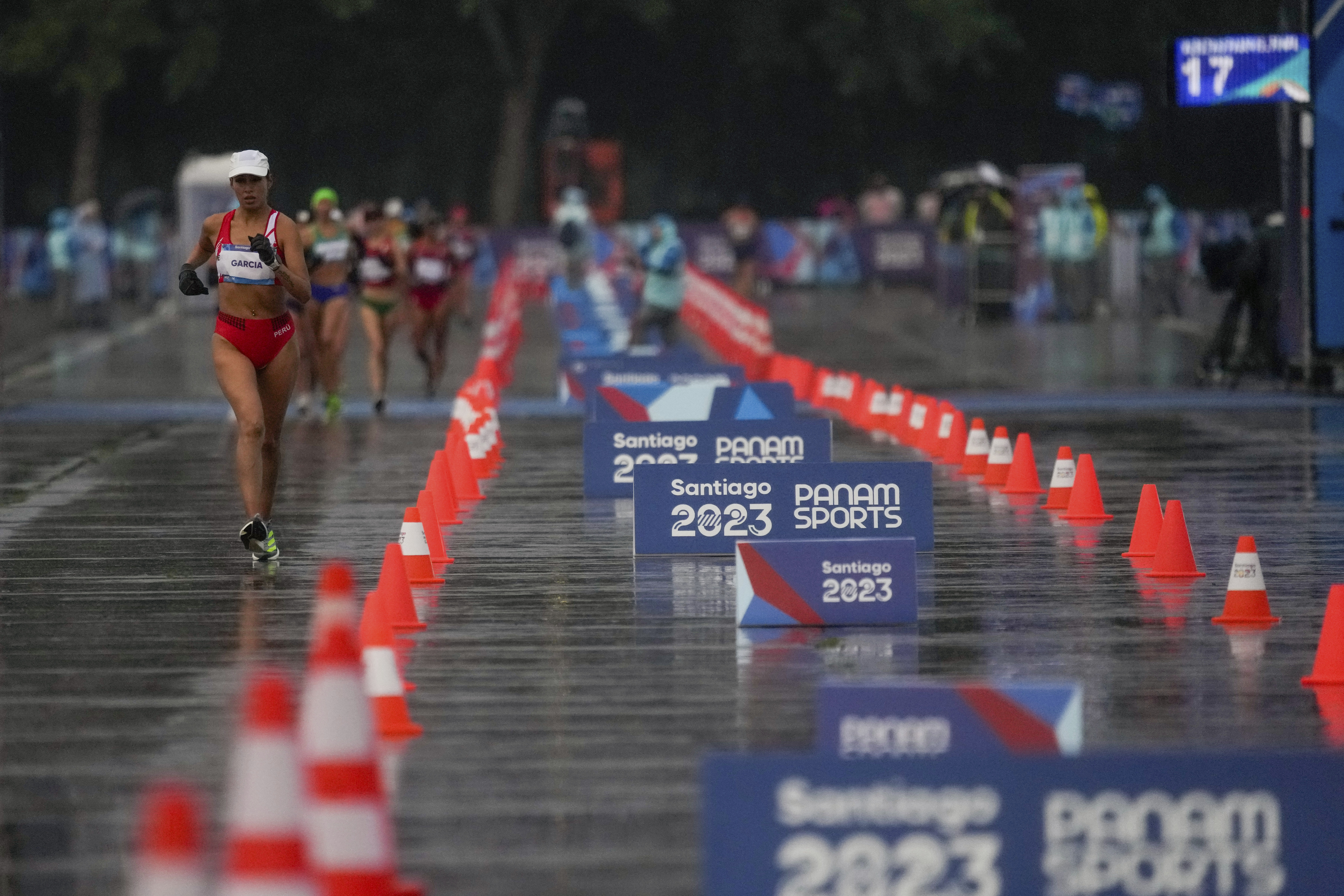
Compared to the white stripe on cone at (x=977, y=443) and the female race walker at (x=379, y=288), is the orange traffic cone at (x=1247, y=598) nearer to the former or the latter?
the white stripe on cone at (x=977, y=443)

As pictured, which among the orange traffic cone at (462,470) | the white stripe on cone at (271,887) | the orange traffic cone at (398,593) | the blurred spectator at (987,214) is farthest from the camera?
the blurred spectator at (987,214)

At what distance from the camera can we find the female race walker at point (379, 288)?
74.7 ft

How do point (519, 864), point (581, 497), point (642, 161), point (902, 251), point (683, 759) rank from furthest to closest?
point (642, 161) < point (902, 251) < point (581, 497) < point (683, 759) < point (519, 864)

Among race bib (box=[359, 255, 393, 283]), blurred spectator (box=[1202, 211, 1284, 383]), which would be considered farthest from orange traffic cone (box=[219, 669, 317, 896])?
blurred spectator (box=[1202, 211, 1284, 383])

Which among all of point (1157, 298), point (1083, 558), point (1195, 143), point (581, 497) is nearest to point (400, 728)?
point (1083, 558)

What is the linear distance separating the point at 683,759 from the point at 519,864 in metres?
1.37

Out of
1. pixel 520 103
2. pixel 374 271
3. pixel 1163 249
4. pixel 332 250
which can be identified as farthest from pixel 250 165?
pixel 520 103

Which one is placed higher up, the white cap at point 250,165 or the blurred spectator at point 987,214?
the blurred spectator at point 987,214

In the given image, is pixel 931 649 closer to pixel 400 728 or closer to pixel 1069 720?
pixel 400 728

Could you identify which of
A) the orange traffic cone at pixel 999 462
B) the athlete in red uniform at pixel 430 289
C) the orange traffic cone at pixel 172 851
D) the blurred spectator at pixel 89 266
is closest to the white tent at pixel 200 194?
the blurred spectator at pixel 89 266

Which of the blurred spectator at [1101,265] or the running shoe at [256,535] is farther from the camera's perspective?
the blurred spectator at [1101,265]

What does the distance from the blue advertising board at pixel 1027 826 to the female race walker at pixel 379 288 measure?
1724cm

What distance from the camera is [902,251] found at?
168 ft

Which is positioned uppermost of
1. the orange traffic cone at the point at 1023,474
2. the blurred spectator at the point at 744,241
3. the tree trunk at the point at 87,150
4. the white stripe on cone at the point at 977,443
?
the tree trunk at the point at 87,150
